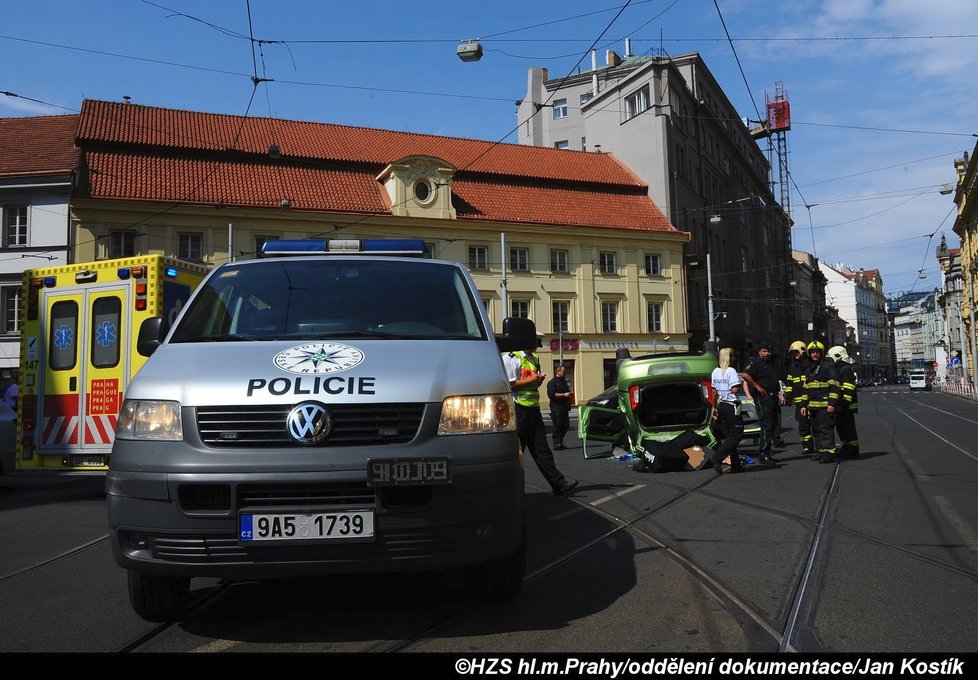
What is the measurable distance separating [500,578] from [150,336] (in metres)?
2.60

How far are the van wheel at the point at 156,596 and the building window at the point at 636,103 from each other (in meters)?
46.1

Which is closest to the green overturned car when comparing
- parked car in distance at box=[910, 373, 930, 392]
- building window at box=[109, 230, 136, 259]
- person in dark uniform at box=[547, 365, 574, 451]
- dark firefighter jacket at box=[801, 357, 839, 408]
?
dark firefighter jacket at box=[801, 357, 839, 408]

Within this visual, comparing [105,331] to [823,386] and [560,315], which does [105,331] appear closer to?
[823,386]

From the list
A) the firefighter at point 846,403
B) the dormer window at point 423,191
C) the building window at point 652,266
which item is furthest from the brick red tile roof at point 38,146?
the firefighter at point 846,403

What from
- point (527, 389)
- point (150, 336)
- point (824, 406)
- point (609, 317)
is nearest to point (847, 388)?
point (824, 406)

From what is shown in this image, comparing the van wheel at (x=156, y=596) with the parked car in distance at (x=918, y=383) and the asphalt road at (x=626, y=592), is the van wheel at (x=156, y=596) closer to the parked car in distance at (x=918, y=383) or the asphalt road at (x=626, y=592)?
the asphalt road at (x=626, y=592)

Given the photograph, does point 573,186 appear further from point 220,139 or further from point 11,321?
point 11,321

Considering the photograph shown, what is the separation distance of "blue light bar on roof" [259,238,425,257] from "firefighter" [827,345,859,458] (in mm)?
7925

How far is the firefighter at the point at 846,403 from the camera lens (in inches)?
453

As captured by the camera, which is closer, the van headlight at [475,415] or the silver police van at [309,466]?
the silver police van at [309,466]

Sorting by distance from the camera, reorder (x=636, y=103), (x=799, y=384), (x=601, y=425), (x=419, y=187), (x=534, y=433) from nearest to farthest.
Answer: (x=534, y=433) < (x=799, y=384) < (x=601, y=425) < (x=419, y=187) < (x=636, y=103)

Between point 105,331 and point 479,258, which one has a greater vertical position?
point 479,258

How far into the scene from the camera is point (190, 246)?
34.7m
